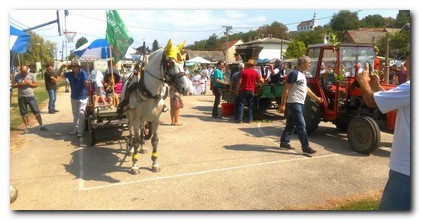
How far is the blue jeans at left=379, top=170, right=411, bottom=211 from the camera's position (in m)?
2.69

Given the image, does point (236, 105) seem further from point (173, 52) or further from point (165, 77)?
point (173, 52)

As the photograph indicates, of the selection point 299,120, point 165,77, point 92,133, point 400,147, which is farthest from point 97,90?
point 400,147

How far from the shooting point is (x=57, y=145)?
746 centimetres

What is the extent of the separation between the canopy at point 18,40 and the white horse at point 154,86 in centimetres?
341

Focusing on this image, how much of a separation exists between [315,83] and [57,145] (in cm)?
624

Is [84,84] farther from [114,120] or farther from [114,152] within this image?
[114,152]

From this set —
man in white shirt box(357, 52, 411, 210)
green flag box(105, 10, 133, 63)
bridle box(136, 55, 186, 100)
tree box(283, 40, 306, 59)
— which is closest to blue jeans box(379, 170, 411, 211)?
man in white shirt box(357, 52, 411, 210)

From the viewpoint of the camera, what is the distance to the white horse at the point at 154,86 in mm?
4891

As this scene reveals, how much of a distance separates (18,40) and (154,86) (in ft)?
14.1

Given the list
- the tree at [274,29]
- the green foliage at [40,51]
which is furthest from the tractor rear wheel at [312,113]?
the tree at [274,29]

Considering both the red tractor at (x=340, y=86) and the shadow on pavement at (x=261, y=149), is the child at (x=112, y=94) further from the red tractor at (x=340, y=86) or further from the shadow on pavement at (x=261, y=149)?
the red tractor at (x=340, y=86)

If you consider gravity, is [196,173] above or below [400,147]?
below

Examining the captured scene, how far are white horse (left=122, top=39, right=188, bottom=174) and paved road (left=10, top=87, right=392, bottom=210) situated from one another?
2.36ft

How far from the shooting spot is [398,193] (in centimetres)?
271
